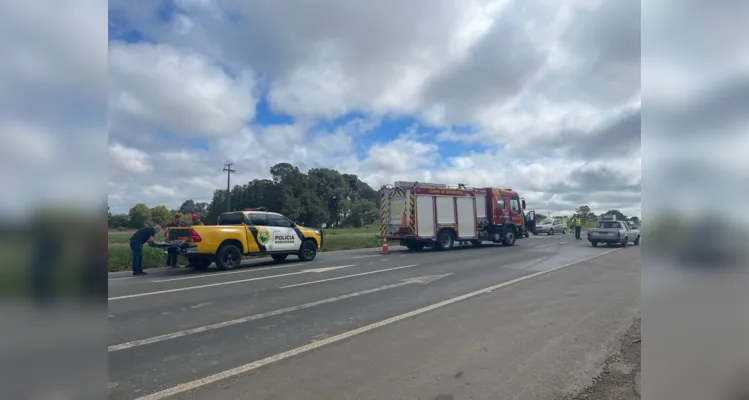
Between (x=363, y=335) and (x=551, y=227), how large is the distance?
41.6 m

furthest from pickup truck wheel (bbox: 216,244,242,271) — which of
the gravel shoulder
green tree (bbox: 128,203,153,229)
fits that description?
the gravel shoulder

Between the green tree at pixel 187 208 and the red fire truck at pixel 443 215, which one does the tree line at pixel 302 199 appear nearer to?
the green tree at pixel 187 208

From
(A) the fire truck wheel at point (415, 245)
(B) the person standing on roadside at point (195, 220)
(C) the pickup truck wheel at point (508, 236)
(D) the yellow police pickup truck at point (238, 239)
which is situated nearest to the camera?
(D) the yellow police pickup truck at point (238, 239)

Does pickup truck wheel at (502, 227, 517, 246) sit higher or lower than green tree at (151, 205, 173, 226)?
lower

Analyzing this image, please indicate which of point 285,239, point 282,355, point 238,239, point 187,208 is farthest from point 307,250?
point 187,208

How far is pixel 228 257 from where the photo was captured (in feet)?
41.4

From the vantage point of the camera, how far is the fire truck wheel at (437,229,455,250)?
19.4m

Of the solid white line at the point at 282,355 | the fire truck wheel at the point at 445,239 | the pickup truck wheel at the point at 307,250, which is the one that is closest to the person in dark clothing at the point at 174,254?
the pickup truck wheel at the point at 307,250

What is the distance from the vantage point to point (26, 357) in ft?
3.30

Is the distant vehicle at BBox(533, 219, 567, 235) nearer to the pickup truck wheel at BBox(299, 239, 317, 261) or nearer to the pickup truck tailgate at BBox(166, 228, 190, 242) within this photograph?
the pickup truck wheel at BBox(299, 239, 317, 261)

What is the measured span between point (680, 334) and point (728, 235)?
423mm

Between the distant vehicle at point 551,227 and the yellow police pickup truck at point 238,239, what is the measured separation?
33.1 m

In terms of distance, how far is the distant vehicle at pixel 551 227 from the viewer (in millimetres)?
41969

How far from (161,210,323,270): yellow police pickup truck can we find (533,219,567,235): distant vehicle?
33.1 meters
